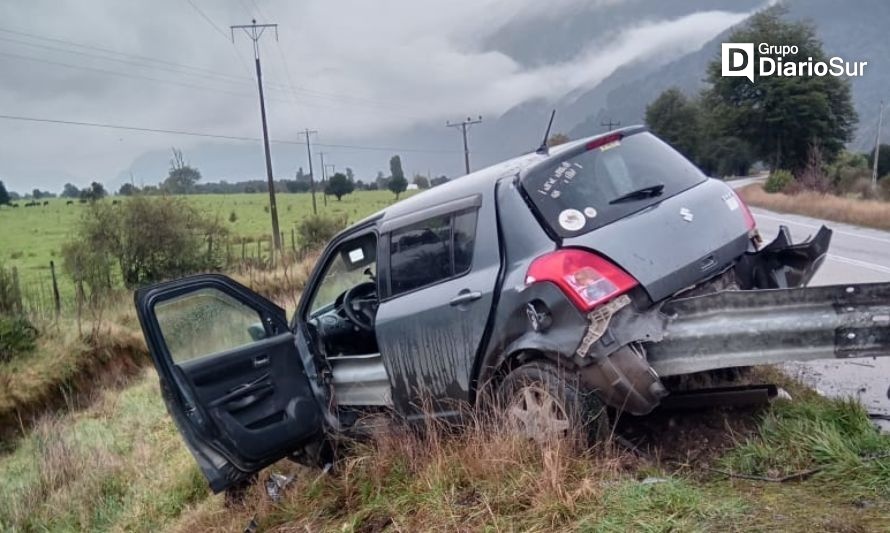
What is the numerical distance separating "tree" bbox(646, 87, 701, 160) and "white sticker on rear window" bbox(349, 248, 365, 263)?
68938 millimetres

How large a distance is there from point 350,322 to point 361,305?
0.16 m

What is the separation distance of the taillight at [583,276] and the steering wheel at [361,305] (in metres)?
1.80

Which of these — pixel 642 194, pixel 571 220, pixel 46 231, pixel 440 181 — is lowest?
pixel 571 220

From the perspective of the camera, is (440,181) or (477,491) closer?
(477,491)

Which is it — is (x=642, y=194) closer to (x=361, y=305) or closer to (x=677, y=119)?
(x=361, y=305)

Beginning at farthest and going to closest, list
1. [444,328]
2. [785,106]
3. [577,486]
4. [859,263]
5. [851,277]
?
[785,106] < [859,263] < [851,277] < [444,328] < [577,486]

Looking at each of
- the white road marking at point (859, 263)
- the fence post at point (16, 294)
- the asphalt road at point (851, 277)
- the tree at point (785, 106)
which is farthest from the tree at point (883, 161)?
the fence post at point (16, 294)

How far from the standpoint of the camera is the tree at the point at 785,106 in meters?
40.5

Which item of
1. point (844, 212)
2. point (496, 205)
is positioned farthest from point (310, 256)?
point (496, 205)

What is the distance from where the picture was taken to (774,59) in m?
42.1

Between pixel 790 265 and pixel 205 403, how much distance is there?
3563 millimetres

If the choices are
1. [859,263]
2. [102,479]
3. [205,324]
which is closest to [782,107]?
[859,263]

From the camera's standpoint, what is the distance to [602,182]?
3.51 m

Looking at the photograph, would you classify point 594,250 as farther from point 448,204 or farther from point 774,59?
point 774,59
